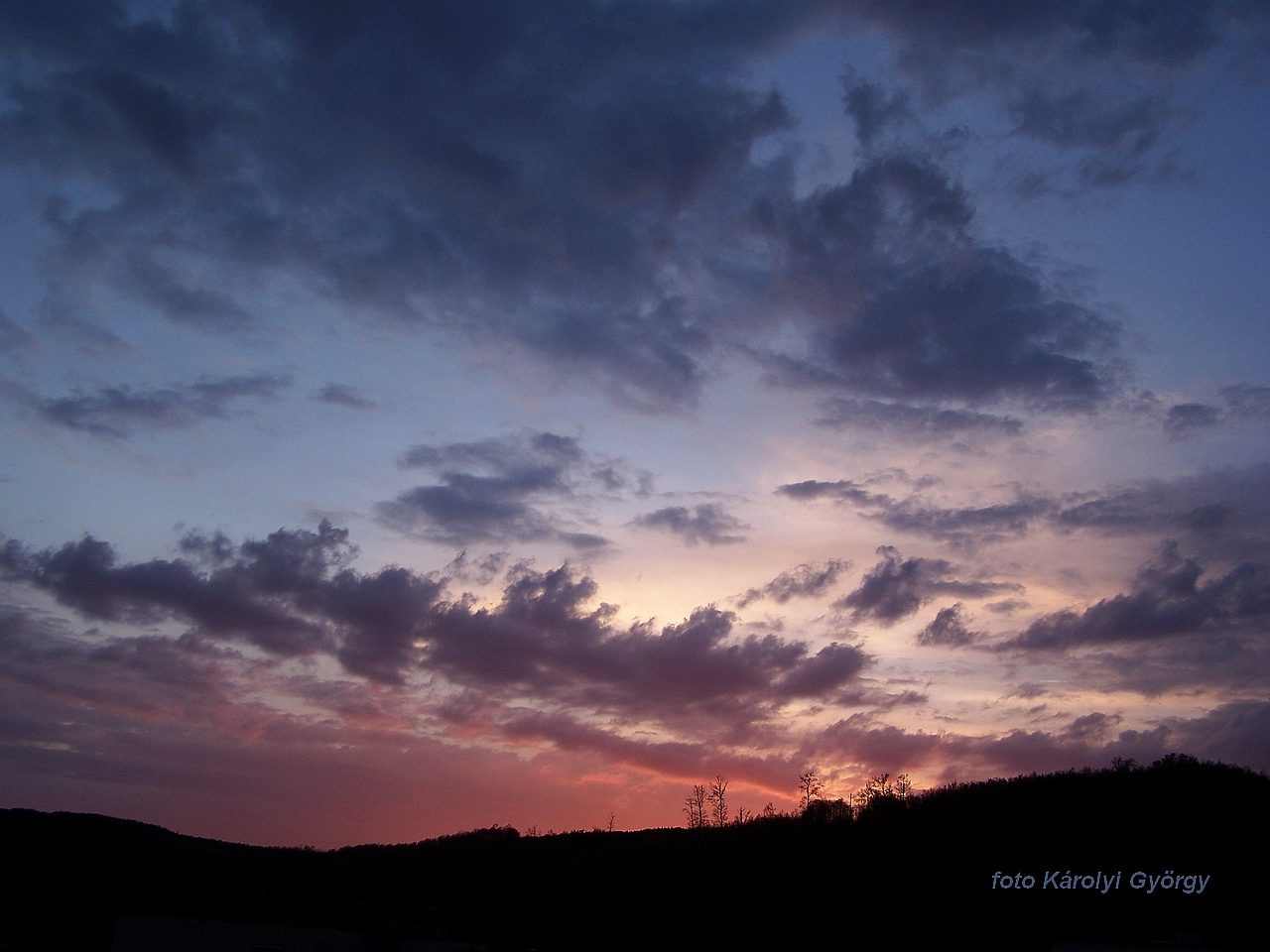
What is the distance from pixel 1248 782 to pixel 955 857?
1839 cm

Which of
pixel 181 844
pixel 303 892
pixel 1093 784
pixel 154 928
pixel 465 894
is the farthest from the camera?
pixel 181 844

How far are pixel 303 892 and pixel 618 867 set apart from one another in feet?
82.3

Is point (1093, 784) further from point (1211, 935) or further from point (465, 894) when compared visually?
point (465, 894)

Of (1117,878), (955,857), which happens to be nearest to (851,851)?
(955,857)

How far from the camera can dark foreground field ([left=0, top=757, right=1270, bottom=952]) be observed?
3925 centimetres

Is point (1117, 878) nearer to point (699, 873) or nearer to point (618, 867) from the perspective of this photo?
point (699, 873)

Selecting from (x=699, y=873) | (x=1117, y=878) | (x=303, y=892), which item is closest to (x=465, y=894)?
(x=303, y=892)

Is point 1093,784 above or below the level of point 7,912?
above

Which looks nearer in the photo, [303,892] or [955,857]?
[955,857]

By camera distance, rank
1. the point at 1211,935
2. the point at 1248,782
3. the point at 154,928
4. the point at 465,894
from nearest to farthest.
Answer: the point at 1211,935, the point at 154,928, the point at 1248,782, the point at 465,894

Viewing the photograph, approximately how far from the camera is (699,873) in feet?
219

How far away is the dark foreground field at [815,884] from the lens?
39250 millimetres

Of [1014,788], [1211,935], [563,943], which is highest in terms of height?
[1014,788]

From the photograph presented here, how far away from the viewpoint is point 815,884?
5869 centimetres
